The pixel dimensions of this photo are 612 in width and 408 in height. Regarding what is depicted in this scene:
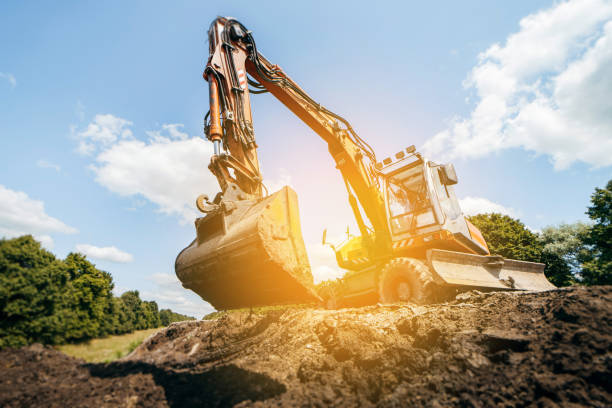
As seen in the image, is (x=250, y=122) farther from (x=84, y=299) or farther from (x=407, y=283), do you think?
(x=407, y=283)

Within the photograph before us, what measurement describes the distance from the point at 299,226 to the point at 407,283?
3647 millimetres

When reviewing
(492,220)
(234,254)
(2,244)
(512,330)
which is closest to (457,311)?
(512,330)

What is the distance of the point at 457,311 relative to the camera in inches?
149

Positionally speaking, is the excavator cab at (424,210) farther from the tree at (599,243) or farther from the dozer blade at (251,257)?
the tree at (599,243)

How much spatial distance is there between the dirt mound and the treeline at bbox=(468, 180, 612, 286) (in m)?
12.0

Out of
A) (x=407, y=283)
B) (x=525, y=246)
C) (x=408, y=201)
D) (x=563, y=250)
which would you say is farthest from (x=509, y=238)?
(x=407, y=283)

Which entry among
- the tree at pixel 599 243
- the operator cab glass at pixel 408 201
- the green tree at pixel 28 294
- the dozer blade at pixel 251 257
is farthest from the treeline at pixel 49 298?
the tree at pixel 599 243

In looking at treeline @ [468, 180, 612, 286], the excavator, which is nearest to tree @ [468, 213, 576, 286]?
treeline @ [468, 180, 612, 286]

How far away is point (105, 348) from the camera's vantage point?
2.89 m

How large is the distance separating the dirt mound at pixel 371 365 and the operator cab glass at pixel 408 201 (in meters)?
2.78

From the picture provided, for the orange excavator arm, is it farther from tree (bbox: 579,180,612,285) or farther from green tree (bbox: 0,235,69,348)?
tree (bbox: 579,180,612,285)

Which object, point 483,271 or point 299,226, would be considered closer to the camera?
point 299,226

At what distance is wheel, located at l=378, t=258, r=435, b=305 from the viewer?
5.17 metres

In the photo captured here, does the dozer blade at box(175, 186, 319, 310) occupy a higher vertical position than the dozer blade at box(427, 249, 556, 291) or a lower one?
higher
